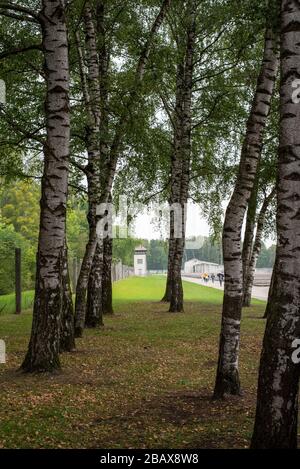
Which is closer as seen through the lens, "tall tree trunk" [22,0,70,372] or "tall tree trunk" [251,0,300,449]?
"tall tree trunk" [251,0,300,449]

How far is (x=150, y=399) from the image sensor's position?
25.2 ft

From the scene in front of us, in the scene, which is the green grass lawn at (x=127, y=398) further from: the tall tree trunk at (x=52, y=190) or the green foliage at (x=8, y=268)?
the green foliage at (x=8, y=268)

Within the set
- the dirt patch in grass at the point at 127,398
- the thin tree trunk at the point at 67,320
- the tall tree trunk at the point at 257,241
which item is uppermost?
the tall tree trunk at the point at 257,241

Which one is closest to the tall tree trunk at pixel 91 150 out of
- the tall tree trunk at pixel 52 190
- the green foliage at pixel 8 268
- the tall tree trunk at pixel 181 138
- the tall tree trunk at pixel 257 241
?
the tall tree trunk at pixel 52 190

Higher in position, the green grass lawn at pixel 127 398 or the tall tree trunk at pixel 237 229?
the tall tree trunk at pixel 237 229

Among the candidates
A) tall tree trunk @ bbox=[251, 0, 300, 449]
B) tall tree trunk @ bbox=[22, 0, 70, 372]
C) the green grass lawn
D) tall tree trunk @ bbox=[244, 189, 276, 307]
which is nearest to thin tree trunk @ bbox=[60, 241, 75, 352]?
the green grass lawn

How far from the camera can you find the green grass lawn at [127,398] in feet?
19.2

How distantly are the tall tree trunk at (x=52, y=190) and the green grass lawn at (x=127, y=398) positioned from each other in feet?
2.64

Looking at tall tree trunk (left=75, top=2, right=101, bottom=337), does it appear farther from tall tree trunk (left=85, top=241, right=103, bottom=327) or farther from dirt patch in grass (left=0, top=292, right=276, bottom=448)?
tall tree trunk (left=85, top=241, right=103, bottom=327)

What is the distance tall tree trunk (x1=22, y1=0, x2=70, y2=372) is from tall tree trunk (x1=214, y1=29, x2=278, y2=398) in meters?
2.77

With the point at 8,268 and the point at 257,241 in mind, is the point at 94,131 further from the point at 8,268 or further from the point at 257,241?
the point at 257,241

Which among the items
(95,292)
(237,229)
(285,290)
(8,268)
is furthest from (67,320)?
(8,268)

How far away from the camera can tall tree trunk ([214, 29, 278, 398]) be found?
749 cm
